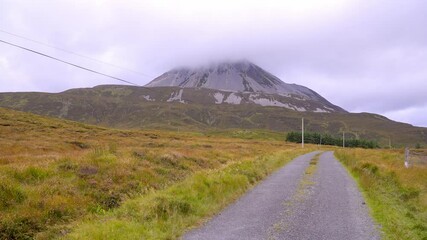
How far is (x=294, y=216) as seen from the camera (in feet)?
40.5

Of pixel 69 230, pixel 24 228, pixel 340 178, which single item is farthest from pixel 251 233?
pixel 340 178

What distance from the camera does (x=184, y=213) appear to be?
12219 mm

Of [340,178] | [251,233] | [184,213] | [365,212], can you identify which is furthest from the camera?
[340,178]

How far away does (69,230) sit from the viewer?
10492 mm

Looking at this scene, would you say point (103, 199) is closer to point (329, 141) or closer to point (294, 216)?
point (294, 216)

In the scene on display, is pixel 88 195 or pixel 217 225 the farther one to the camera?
pixel 88 195

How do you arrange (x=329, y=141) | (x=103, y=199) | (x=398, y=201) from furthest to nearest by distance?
(x=329, y=141) → (x=398, y=201) → (x=103, y=199)

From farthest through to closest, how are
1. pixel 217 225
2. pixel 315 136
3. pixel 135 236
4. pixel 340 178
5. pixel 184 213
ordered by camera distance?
pixel 315 136 < pixel 340 178 < pixel 184 213 < pixel 217 225 < pixel 135 236

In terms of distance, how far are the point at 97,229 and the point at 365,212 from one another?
28.4 ft

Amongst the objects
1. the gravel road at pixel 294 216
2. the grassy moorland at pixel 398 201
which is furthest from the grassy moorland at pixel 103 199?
the grassy moorland at pixel 398 201

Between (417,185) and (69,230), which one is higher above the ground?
(417,185)

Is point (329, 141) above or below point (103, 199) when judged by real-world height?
above

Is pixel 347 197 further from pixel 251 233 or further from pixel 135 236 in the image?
pixel 135 236

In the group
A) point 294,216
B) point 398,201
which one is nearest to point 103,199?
point 294,216
